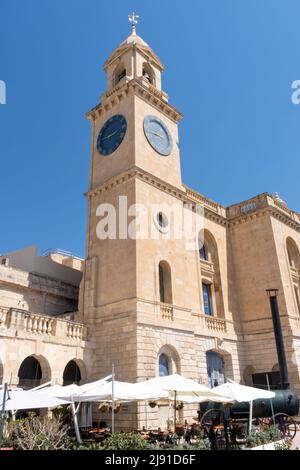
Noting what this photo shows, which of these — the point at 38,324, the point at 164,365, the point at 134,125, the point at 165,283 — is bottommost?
the point at 164,365

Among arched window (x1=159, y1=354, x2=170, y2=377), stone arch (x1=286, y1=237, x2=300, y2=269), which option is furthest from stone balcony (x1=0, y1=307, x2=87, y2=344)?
stone arch (x1=286, y1=237, x2=300, y2=269)

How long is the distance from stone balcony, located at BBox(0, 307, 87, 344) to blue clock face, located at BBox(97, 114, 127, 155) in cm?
1113

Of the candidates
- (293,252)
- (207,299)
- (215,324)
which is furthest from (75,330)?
(293,252)

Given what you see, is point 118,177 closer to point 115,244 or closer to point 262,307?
point 115,244

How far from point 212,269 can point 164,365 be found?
28.4ft

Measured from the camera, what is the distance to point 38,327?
1645cm

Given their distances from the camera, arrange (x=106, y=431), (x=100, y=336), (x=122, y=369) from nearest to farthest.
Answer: (x=106, y=431) → (x=122, y=369) → (x=100, y=336)

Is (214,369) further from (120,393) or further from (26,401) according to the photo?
(26,401)

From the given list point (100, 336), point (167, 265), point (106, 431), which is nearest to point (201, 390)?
point (106, 431)

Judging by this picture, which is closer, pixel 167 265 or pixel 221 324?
pixel 167 265

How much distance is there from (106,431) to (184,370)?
5934 millimetres

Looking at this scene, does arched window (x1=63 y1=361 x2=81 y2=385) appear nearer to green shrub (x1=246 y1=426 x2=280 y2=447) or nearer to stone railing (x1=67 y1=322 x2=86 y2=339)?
stone railing (x1=67 y1=322 x2=86 y2=339)

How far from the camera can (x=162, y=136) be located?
24.9 m

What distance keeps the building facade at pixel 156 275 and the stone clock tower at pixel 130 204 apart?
69 millimetres
